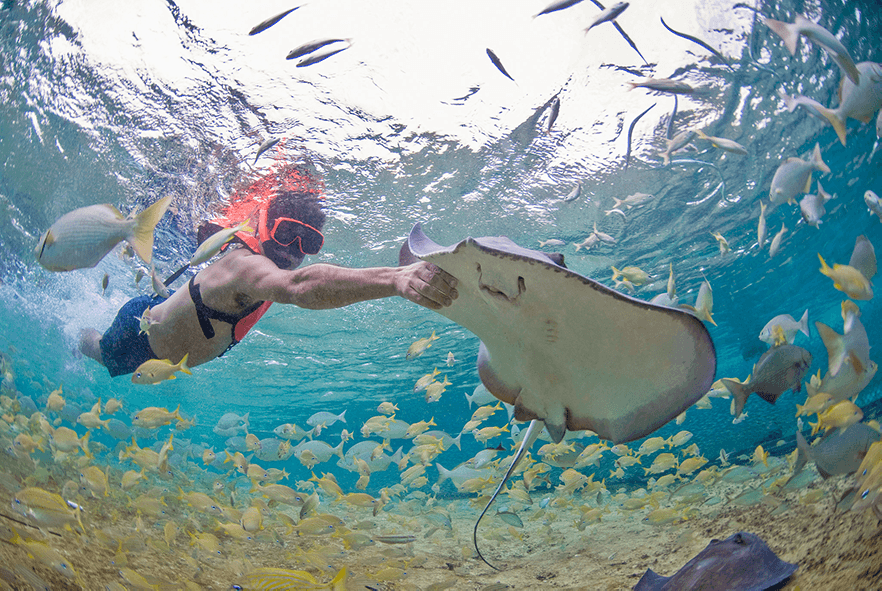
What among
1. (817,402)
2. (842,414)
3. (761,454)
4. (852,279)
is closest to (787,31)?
(852,279)

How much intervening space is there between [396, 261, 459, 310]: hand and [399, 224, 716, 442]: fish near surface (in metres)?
0.07

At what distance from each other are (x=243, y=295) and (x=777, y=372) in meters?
5.98

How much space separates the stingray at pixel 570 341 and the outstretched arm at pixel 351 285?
4.7 inches

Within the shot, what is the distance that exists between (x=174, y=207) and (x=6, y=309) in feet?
56.1

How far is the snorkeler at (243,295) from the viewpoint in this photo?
238cm

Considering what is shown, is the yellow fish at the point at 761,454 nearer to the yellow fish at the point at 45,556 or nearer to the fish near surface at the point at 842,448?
the fish near surface at the point at 842,448

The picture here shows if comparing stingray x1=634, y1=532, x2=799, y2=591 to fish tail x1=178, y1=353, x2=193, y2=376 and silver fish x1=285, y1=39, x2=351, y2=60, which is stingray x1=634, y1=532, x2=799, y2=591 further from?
silver fish x1=285, y1=39, x2=351, y2=60

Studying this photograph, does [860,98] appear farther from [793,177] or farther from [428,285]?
[428,285]

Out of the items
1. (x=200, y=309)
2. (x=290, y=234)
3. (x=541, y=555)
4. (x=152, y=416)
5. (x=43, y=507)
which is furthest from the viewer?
(x=541, y=555)

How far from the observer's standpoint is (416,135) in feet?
23.3

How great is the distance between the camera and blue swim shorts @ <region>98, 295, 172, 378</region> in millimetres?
4383

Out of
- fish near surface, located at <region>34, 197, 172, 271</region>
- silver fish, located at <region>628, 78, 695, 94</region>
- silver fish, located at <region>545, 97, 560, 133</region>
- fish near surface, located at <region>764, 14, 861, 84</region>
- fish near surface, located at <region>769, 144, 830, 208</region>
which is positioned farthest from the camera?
silver fish, located at <region>545, 97, 560, 133</region>

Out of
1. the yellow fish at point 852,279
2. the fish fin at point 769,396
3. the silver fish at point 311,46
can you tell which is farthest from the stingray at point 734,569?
the silver fish at point 311,46

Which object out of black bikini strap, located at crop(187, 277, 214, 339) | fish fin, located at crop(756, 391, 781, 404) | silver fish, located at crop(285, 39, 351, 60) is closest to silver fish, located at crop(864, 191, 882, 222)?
fish fin, located at crop(756, 391, 781, 404)
